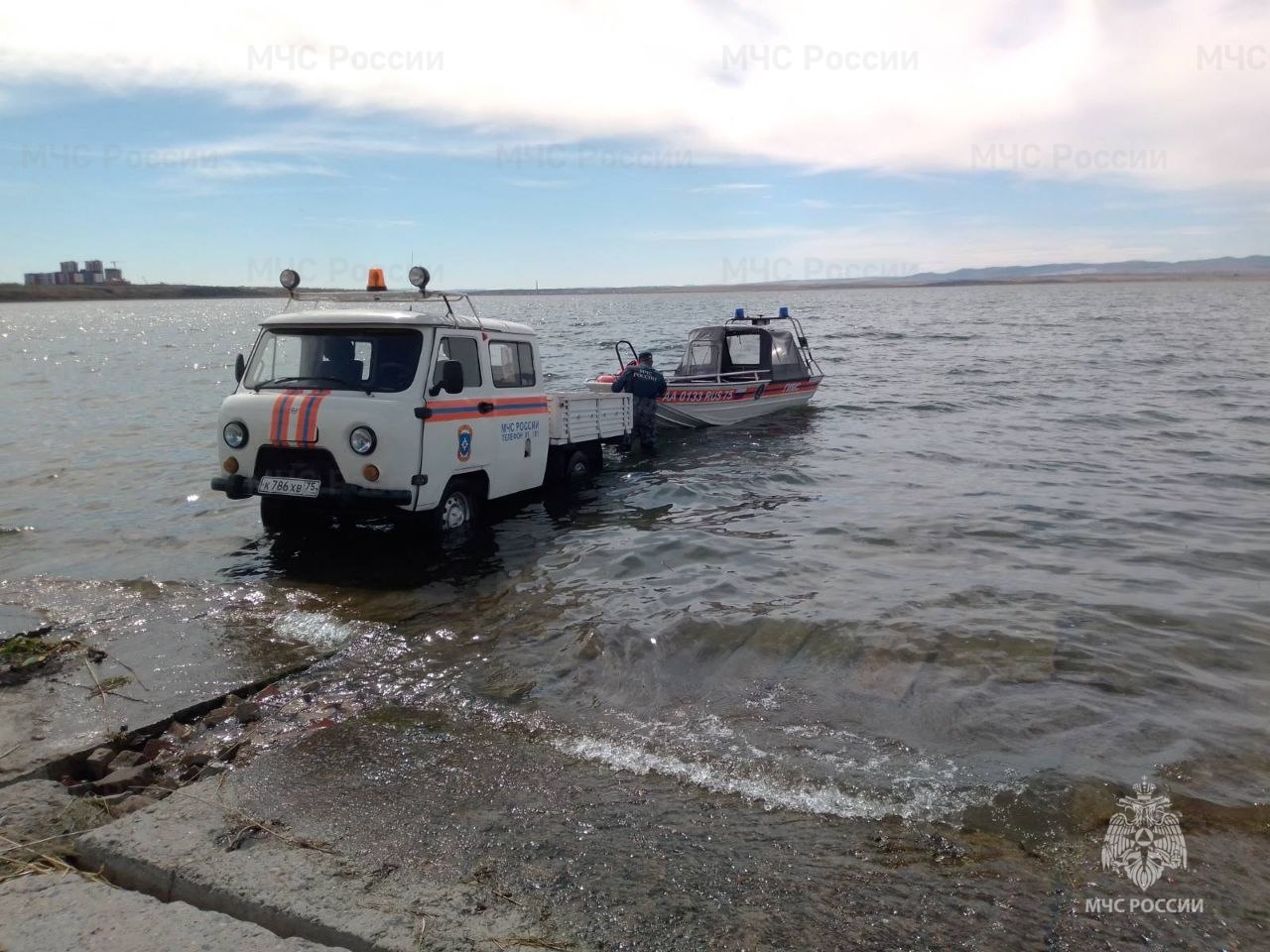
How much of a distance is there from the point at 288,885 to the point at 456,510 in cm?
671

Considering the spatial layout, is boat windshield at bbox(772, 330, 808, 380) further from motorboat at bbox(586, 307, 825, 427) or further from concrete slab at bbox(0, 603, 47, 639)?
concrete slab at bbox(0, 603, 47, 639)

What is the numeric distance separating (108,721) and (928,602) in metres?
6.42

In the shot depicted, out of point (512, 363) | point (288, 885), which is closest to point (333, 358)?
point (512, 363)

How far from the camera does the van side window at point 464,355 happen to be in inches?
379

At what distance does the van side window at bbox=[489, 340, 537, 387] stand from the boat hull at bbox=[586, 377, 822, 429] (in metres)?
5.63

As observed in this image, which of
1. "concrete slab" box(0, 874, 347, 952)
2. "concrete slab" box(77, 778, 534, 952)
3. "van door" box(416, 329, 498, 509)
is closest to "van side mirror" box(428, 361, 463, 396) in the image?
"van door" box(416, 329, 498, 509)

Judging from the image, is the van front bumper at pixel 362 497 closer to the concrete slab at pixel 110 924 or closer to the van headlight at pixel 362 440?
the van headlight at pixel 362 440

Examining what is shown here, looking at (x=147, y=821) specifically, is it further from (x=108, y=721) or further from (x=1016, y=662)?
(x=1016, y=662)

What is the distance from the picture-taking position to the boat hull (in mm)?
18500

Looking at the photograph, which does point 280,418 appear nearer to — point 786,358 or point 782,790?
point 782,790

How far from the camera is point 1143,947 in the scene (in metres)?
3.70

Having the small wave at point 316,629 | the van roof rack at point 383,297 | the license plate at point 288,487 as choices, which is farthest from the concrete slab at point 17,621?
the van roof rack at point 383,297

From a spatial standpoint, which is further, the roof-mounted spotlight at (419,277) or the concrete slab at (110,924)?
the roof-mounted spotlight at (419,277)

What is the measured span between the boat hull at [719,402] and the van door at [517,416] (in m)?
5.55
